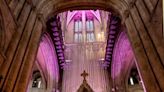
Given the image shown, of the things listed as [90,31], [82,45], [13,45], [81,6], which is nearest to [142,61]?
[13,45]

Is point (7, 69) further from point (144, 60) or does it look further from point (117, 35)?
point (117, 35)

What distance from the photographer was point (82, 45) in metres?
19.5

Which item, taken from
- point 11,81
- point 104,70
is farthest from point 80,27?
point 11,81

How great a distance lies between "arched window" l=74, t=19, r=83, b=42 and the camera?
2069 cm

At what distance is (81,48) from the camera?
19109 mm

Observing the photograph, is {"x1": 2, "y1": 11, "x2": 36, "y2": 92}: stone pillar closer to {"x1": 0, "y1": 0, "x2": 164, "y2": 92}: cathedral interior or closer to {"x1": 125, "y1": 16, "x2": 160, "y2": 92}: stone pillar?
{"x1": 0, "y1": 0, "x2": 164, "y2": 92}: cathedral interior

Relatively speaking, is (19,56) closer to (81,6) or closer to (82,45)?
(81,6)

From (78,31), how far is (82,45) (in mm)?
2718

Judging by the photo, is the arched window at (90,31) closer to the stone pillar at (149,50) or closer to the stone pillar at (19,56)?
the stone pillar at (19,56)

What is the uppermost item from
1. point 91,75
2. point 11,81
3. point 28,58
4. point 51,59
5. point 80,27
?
point 80,27

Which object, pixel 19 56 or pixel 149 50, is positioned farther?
pixel 19 56

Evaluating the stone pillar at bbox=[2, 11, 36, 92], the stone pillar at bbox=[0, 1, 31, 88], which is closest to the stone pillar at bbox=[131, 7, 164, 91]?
the stone pillar at bbox=[2, 11, 36, 92]

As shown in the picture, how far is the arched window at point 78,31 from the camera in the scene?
20688 millimetres

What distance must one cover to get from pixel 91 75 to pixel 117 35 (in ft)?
13.3
